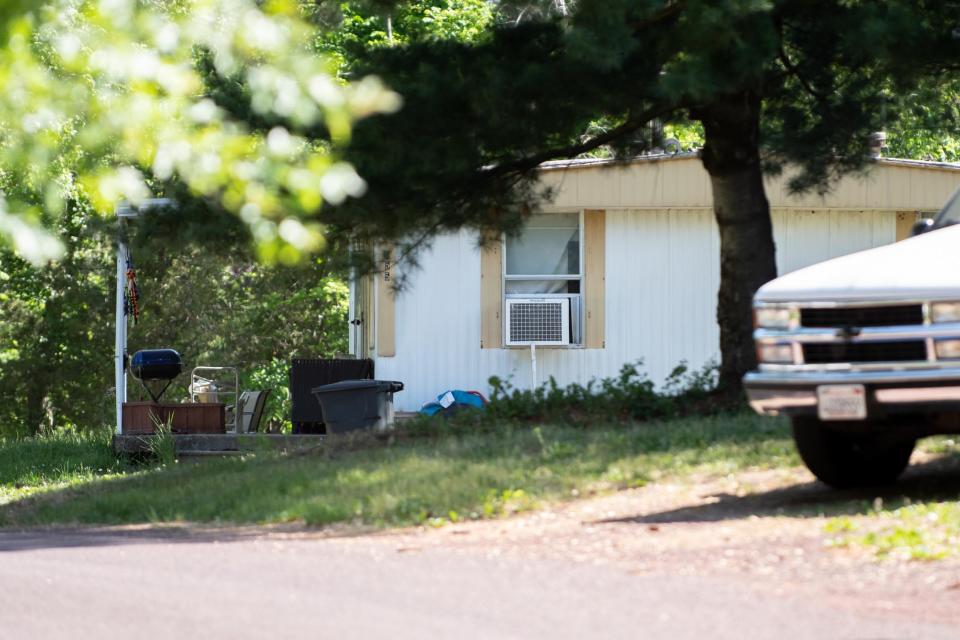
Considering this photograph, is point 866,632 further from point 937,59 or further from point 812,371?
point 937,59

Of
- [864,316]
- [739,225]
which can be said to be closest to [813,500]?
[864,316]

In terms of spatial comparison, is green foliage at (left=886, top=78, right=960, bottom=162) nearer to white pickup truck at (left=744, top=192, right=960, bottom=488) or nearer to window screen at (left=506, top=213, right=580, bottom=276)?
window screen at (left=506, top=213, right=580, bottom=276)

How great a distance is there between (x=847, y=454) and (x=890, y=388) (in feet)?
3.57

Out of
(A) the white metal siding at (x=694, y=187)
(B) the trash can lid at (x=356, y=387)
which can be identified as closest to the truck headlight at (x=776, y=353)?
(B) the trash can lid at (x=356, y=387)

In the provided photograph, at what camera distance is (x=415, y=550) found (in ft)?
27.9

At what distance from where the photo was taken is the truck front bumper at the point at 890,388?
8430 mm

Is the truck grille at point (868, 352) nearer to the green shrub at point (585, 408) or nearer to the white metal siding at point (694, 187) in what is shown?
the green shrub at point (585, 408)

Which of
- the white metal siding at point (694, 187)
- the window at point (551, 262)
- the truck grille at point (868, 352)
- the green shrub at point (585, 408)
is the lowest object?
the green shrub at point (585, 408)

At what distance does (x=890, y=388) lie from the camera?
8.52 m

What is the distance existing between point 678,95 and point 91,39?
7140 mm

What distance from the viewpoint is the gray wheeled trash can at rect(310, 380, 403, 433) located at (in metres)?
15.8

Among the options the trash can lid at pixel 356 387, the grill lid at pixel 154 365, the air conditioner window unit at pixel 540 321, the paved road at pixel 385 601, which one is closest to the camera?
the paved road at pixel 385 601

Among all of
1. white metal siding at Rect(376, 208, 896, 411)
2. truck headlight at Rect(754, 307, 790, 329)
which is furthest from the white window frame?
truck headlight at Rect(754, 307, 790, 329)

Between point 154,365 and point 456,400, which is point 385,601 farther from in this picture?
point 154,365
